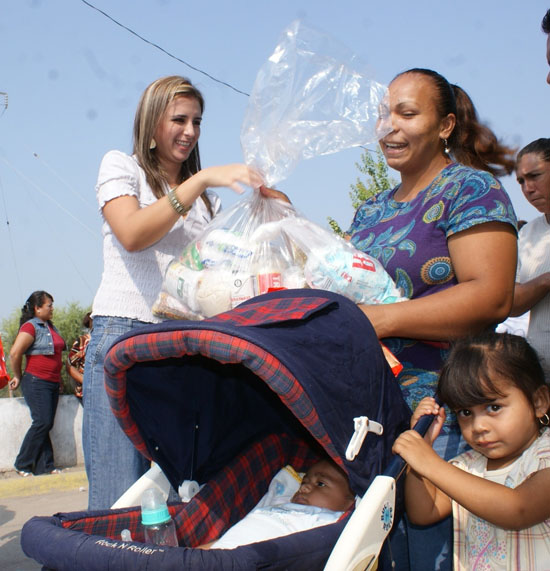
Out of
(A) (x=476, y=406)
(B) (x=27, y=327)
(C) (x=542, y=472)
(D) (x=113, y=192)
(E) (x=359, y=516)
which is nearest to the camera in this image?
(E) (x=359, y=516)

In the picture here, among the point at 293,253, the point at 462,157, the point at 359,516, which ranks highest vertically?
A: the point at 462,157

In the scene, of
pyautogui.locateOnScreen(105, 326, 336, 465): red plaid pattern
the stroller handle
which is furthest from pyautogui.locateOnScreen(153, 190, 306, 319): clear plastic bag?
the stroller handle

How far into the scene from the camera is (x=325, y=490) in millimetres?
2445

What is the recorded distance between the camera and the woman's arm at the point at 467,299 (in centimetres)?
202

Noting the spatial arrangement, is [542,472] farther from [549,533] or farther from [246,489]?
[246,489]

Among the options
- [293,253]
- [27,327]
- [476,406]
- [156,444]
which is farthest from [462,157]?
[27,327]

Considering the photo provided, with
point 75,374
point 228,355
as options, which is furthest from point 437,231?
point 75,374

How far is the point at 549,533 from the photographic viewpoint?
1.99 metres

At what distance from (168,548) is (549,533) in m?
1.11

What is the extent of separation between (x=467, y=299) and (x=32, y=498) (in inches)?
249

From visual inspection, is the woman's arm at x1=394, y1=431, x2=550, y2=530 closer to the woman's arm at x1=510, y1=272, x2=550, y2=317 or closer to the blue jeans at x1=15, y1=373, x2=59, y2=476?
the woman's arm at x1=510, y1=272, x2=550, y2=317

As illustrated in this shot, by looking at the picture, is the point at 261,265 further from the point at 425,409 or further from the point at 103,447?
the point at 103,447

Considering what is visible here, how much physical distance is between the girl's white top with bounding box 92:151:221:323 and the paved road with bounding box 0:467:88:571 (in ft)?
10.6

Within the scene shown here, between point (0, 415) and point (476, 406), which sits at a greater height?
point (476, 406)
